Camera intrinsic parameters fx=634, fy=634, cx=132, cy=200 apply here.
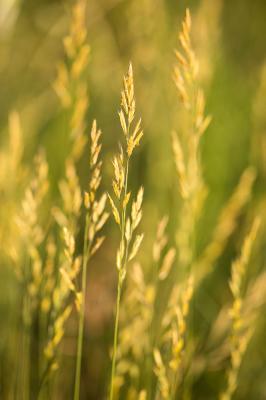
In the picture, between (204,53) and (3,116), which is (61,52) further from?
(204,53)

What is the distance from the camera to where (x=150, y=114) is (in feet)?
7.25

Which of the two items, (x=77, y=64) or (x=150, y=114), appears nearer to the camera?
(x=77, y=64)

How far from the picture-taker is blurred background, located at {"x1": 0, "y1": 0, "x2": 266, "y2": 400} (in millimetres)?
1829

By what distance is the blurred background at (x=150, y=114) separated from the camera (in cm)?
183

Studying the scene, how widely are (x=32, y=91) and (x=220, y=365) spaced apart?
1729 millimetres

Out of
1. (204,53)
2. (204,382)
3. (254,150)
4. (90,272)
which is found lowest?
(204,382)

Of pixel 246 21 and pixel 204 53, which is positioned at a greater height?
pixel 246 21

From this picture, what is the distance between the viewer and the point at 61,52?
341 cm

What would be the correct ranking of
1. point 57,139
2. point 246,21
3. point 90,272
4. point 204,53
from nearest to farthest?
1. point 204,53
2. point 90,272
3. point 57,139
4. point 246,21

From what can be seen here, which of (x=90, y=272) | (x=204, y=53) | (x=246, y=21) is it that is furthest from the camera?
(x=246, y=21)

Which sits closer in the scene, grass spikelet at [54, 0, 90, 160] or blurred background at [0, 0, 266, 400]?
grass spikelet at [54, 0, 90, 160]

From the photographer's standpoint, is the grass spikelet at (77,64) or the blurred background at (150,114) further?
the blurred background at (150,114)

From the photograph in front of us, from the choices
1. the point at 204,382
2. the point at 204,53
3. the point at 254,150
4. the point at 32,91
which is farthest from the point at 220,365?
the point at 32,91

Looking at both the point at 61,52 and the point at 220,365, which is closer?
the point at 220,365
